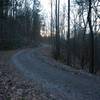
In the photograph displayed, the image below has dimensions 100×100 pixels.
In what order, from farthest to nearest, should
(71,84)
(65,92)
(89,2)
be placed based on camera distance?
(89,2)
(71,84)
(65,92)

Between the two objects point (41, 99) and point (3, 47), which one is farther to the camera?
point (3, 47)

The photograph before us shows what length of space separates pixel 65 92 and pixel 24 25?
5644 cm

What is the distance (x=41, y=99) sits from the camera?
28.1 feet

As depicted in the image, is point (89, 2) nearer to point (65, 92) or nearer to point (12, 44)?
point (65, 92)

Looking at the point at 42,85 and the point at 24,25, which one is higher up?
the point at 24,25

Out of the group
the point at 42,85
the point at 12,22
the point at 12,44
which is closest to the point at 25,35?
the point at 12,22

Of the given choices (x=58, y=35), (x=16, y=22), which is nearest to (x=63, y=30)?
(x=16, y=22)

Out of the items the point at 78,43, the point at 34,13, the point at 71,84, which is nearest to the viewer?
the point at 71,84

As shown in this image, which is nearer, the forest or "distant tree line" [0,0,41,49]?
the forest

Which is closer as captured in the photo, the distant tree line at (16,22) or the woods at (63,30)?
the woods at (63,30)

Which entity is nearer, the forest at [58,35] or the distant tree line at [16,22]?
the forest at [58,35]

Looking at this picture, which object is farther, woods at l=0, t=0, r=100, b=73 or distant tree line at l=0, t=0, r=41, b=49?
distant tree line at l=0, t=0, r=41, b=49

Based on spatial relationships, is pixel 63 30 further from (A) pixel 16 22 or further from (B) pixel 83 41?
(B) pixel 83 41

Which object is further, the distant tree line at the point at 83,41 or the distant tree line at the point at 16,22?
the distant tree line at the point at 16,22
